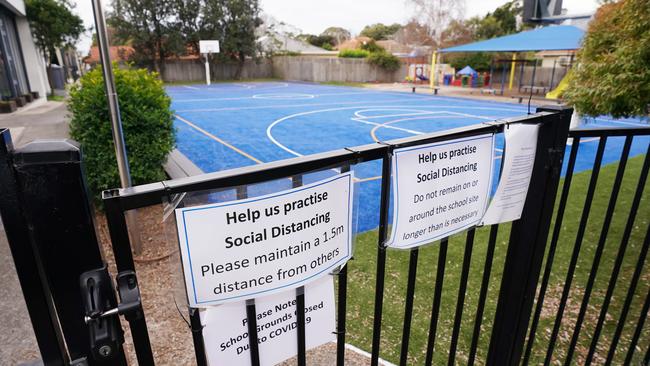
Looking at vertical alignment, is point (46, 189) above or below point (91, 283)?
above

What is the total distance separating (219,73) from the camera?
3694cm

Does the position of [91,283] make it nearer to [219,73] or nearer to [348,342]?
[348,342]

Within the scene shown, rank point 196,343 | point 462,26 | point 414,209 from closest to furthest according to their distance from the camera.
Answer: point 196,343 < point 414,209 < point 462,26

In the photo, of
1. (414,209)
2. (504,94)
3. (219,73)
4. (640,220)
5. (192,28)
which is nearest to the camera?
(414,209)

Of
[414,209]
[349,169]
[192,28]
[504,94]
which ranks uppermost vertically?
[192,28]

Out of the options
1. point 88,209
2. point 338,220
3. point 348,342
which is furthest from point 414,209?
point 348,342

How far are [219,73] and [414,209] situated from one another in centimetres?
3845

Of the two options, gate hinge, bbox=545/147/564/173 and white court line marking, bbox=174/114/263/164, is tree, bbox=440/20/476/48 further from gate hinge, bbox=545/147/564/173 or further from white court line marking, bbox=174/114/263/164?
gate hinge, bbox=545/147/564/173

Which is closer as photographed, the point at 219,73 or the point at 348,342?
the point at 348,342

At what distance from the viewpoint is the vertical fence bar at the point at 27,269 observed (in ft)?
2.44

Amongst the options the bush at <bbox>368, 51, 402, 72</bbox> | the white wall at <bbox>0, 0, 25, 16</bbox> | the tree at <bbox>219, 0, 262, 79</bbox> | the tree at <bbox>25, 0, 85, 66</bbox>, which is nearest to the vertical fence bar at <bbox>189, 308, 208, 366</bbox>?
the white wall at <bbox>0, 0, 25, 16</bbox>

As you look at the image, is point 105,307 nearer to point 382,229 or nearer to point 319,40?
point 382,229

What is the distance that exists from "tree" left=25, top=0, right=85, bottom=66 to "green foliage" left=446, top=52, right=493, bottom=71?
28.3m

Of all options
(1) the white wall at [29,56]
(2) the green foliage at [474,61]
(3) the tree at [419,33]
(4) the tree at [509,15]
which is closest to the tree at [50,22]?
(1) the white wall at [29,56]
